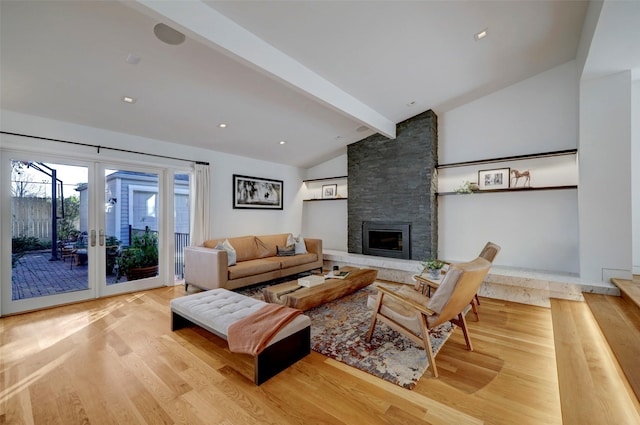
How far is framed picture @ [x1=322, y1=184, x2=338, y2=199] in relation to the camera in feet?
22.5

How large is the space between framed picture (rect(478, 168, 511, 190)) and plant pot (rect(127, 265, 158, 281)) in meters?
6.06

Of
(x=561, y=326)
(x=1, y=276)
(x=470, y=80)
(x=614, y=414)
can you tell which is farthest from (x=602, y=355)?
(x=1, y=276)

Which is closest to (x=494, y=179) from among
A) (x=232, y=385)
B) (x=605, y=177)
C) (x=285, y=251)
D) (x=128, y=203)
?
(x=605, y=177)

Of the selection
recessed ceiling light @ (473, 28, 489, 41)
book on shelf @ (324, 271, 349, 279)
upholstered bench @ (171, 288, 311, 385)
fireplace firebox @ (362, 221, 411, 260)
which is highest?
recessed ceiling light @ (473, 28, 489, 41)

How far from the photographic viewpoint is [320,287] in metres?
3.51

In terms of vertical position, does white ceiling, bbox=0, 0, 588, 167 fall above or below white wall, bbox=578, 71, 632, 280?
above

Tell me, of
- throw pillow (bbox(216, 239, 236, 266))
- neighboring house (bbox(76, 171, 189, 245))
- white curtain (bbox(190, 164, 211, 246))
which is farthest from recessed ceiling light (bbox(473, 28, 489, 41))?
neighboring house (bbox(76, 171, 189, 245))

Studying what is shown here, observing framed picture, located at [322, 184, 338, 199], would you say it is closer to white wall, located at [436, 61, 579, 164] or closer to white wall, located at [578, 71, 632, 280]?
white wall, located at [436, 61, 579, 164]

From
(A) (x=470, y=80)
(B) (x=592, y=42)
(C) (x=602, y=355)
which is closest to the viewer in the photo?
(C) (x=602, y=355)

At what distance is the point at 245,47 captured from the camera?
8.52 ft

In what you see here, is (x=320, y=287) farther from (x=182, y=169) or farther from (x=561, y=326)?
(x=182, y=169)

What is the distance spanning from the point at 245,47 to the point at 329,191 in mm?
4640

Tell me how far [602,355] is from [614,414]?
837mm

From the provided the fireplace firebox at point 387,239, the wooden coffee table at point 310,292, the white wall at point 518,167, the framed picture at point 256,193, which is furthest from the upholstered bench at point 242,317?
the white wall at point 518,167
